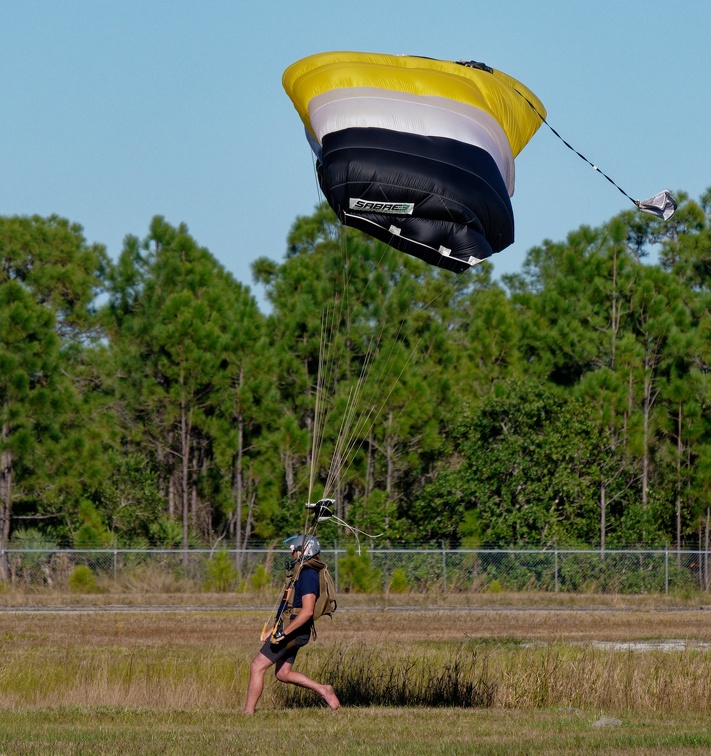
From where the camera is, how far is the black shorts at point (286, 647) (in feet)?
34.8

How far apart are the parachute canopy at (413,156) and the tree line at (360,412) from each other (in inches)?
720

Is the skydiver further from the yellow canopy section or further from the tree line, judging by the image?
the tree line

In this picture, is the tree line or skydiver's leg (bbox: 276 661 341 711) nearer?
skydiver's leg (bbox: 276 661 341 711)

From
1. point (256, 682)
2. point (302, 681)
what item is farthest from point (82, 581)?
point (302, 681)

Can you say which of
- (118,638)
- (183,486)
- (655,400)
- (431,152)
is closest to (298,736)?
(431,152)

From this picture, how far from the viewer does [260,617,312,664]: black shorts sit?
34.8 ft

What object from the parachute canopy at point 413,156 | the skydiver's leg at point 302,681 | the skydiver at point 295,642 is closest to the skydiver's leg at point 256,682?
the skydiver at point 295,642

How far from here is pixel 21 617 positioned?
22.1 meters

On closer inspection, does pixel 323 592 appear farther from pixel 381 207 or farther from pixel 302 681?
pixel 381 207

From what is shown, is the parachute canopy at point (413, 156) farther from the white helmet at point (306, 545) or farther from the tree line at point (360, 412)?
the tree line at point (360, 412)

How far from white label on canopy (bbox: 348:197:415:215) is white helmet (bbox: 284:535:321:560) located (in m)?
3.18

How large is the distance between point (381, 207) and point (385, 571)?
19611 mm

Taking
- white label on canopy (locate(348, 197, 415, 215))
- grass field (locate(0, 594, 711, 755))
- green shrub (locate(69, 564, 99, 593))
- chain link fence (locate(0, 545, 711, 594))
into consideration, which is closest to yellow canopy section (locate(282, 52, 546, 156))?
white label on canopy (locate(348, 197, 415, 215))

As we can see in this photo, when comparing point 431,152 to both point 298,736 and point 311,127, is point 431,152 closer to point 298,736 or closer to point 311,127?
point 311,127
